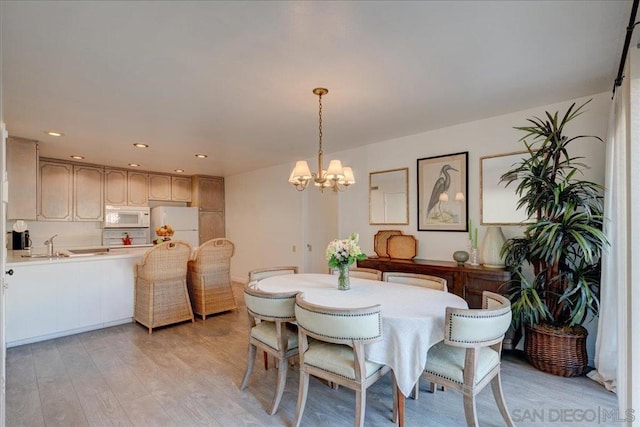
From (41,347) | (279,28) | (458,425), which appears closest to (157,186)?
(41,347)

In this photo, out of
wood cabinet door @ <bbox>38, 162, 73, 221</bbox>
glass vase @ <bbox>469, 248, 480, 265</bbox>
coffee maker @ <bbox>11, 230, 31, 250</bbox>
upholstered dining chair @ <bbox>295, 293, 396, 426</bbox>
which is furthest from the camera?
wood cabinet door @ <bbox>38, 162, 73, 221</bbox>

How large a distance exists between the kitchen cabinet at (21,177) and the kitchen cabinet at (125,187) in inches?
→ 73.9

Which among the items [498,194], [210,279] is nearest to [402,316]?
[498,194]

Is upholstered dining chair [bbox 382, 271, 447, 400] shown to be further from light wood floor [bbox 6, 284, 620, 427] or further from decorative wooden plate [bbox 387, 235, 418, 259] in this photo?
decorative wooden plate [bbox 387, 235, 418, 259]

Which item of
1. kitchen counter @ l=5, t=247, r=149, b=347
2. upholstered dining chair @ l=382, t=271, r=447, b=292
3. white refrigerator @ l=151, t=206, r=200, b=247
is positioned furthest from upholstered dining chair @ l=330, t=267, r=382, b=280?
white refrigerator @ l=151, t=206, r=200, b=247

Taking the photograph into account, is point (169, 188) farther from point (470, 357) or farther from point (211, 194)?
point (470, 357)

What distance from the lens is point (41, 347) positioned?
11.1 feet

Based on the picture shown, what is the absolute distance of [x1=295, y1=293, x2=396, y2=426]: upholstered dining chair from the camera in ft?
→ 5.88

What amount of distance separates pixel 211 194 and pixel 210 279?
129 inches

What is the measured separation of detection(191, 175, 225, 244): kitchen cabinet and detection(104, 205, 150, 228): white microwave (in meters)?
1.05

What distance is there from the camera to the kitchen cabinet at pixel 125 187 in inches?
237

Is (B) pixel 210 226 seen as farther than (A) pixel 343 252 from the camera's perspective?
Yes

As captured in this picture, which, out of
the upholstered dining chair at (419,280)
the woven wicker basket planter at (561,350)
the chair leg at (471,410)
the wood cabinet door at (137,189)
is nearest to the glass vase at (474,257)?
the upholstered dining chair at (419,280)

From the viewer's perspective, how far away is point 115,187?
6.09 meters
